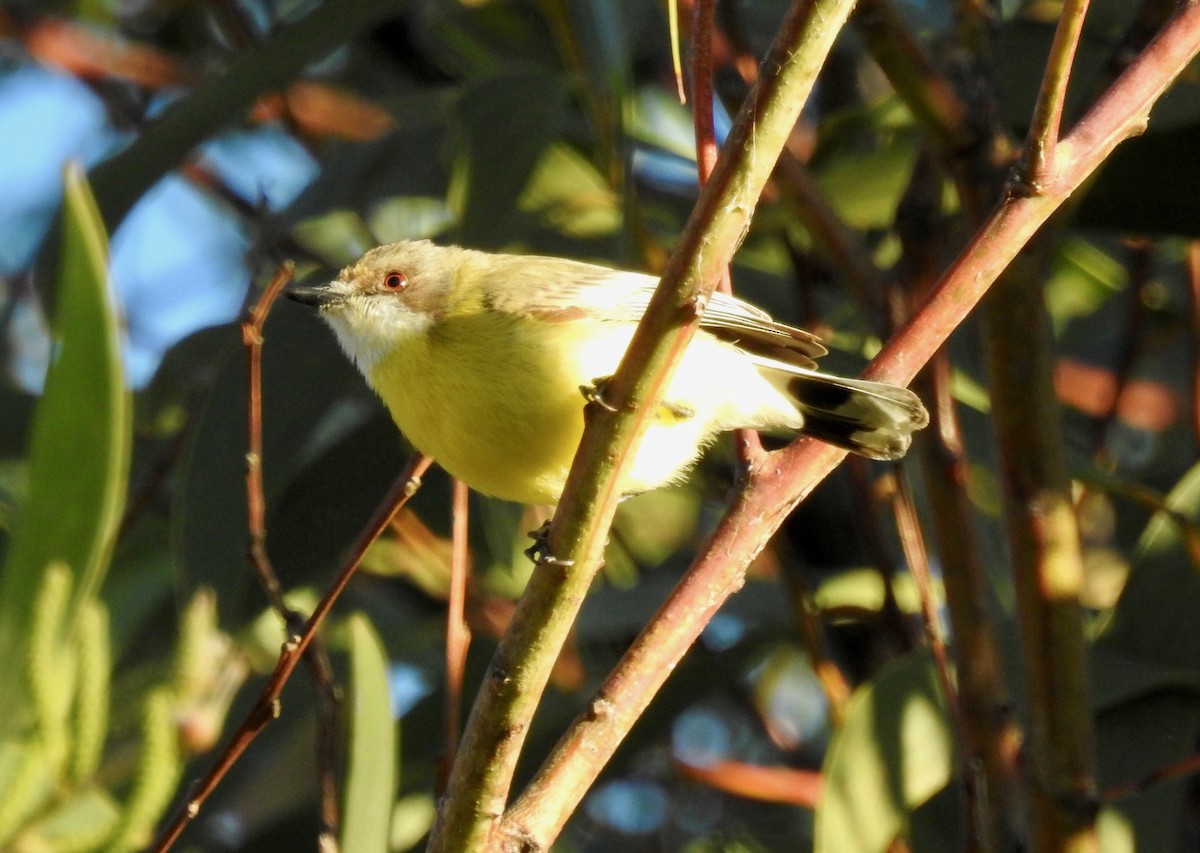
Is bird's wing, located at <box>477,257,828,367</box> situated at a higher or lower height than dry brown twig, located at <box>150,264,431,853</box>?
higher

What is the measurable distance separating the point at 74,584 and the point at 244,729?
0.89 ft

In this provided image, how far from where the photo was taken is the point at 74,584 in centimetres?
188

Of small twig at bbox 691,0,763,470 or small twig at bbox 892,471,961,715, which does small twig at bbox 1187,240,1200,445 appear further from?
small twig at bbox 691,0,763,470

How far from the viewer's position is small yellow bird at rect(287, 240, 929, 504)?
2717 mm

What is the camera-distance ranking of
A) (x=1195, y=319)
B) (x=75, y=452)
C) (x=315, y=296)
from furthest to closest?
(x=1195, y=319) < (x=315, y=296) < (x=75, y=452)

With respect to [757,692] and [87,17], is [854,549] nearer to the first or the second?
[757,692]

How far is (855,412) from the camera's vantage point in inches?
110

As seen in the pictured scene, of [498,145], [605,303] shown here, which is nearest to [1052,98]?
[605,303]

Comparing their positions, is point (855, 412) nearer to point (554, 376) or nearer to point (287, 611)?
point (554, 376)

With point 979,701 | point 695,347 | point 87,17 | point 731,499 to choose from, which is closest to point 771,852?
point 979,701

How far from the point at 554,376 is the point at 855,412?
551mm

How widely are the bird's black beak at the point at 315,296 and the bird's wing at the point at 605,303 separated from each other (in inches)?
16.7

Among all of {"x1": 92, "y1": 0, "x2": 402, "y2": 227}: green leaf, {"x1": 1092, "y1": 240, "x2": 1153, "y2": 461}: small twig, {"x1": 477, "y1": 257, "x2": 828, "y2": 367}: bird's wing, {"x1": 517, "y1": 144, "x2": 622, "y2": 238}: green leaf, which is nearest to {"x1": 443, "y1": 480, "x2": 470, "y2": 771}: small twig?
{"x1": 477, "y1": 257, "x2": 828, "y2": 367}: bird's wing

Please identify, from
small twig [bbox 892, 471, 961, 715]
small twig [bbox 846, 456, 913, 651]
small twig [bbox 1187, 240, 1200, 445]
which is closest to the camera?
small twig [bbox 892, 471, 961, 715]
